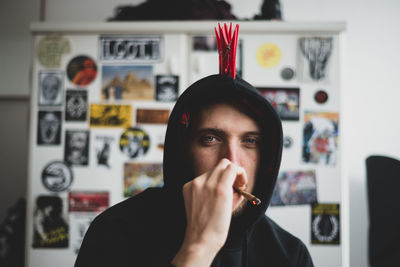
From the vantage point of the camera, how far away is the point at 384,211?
1331 mm

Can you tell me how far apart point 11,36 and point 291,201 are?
90.3 inches

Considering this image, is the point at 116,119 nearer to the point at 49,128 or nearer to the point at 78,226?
the point at 49,128

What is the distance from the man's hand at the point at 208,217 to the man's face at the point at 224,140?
19 centimetres

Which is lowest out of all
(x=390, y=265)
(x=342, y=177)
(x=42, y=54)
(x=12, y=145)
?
(x=390, y=265)

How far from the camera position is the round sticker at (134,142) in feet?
4.40

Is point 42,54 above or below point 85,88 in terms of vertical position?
above

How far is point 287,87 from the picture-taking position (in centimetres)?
133

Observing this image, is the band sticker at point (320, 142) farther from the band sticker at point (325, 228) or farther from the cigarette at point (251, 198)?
the cigarette at point (251, 198)

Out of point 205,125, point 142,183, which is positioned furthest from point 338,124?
point 142,183

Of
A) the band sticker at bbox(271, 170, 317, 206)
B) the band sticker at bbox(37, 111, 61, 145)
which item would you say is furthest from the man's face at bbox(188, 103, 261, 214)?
the band sticker at bbox(37, 111, 61, 145)

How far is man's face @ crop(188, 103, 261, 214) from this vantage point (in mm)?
771

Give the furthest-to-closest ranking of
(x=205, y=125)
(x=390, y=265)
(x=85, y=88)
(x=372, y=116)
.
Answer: (x=372, y=116) < (x=85, y=88) < (x=390, y=265) < (x=205, y=125)

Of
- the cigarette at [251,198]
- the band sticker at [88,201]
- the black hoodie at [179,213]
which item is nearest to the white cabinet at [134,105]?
the band sticker at [88,201]

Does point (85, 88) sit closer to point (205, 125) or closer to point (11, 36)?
point (205, 125)
